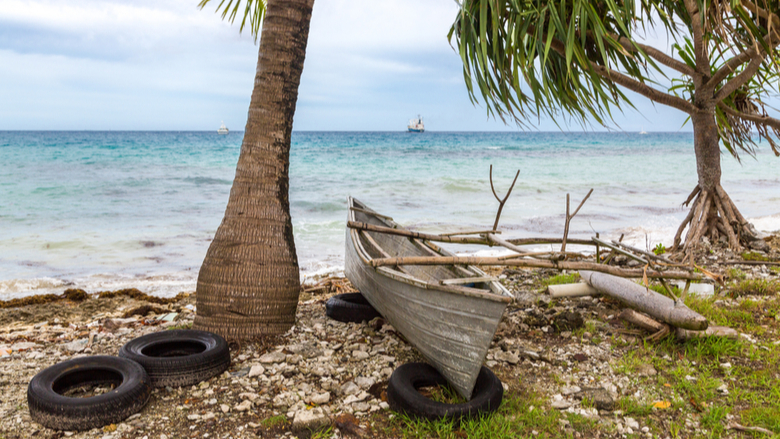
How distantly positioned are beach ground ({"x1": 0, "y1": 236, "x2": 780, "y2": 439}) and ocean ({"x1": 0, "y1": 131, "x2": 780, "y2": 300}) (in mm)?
3080

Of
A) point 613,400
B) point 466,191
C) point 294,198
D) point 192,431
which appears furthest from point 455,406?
point 466,191

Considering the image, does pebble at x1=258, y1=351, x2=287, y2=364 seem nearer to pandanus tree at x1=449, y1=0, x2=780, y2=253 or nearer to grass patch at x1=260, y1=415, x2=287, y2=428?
grass patch at x1=260, y1=415, x2=287, y2=428

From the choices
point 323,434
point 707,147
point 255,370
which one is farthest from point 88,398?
point 707,147

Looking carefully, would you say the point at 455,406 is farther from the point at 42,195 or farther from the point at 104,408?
the point at 42,195

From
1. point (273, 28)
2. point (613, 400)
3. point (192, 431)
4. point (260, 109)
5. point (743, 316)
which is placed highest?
point (273, 28)

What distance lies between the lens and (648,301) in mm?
4078

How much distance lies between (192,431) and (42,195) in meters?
15.6

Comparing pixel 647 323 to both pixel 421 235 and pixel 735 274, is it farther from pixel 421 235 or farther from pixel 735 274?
pixel 735 274

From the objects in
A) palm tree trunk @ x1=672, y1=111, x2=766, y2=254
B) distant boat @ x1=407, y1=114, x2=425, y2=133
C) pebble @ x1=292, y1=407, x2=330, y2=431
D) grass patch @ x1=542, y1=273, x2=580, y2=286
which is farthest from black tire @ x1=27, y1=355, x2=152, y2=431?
distant boat @ x1=407, y1=114, x2=425, y2=133

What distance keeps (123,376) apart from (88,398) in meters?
0.32

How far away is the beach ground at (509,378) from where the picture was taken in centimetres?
286

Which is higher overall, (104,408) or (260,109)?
(260,109)

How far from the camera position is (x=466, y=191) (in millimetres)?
17547

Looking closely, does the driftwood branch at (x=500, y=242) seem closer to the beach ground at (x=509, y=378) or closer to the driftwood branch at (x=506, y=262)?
the driftwood branch at (x=506, y=262)
